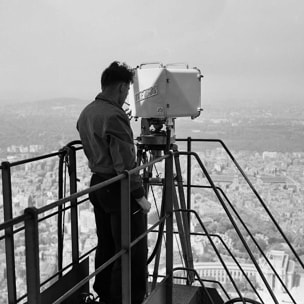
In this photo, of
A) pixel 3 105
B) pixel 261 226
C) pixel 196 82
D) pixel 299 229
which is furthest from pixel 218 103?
pixel 196 82

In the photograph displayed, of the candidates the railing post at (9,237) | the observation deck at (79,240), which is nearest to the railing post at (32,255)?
the observation deck at (79,240)

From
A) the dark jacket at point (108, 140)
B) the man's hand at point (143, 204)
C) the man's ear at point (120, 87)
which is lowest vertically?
the man's hand at point (143, 204)

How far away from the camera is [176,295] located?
10.1ft

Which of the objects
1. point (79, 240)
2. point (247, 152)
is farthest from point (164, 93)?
point (247, 152)

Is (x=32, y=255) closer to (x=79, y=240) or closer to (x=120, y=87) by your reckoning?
(x=120, y=87)

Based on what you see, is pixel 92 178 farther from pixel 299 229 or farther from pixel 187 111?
pixel 299 229

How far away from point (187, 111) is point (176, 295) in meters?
1.21

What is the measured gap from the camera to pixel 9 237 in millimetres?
2219

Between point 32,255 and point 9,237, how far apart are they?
920 mm

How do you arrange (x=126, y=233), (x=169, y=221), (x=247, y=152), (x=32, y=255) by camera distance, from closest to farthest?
1. (x=32, y=255)
2. (x=126, y=233)
3. (x=169, y=221)
4. (x=247, y=152)

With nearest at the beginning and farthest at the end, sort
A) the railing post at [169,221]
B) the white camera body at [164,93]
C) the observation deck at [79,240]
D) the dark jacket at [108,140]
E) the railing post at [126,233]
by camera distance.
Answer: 1. the observation deck at [79,240]
2. the railing post at [126,233]
3. the dark jacket at [108,140]
4. the railing post at [169,221]
5. the white camera body at [164,93]

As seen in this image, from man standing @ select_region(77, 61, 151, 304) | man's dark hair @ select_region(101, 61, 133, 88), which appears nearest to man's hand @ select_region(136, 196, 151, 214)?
man standing @ select_region(77, 61, 151, 304)

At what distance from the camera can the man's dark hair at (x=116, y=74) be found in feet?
7.73

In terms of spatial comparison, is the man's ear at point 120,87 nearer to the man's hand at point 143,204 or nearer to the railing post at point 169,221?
the railing post at point 169,221
